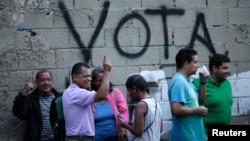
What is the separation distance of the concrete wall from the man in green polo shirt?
0.90 meters

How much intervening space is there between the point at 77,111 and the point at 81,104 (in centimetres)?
9

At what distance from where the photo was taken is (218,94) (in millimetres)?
6113

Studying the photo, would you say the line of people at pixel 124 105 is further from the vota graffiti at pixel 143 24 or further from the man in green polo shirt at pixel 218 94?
→ the vota graffiti at pixel 143 24

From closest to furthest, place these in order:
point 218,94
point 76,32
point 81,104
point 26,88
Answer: point 81,104
point 218,94
point 26,88
point 76,32

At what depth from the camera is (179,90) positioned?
5391mm

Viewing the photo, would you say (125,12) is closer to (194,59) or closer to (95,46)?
(95,46)

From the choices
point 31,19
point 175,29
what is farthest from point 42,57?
point 175,29

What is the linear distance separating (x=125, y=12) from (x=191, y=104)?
1.86 meters

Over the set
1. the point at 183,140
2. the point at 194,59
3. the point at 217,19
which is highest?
the point at 217,19

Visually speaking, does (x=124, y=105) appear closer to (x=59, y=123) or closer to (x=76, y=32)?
(x=59, y=123)

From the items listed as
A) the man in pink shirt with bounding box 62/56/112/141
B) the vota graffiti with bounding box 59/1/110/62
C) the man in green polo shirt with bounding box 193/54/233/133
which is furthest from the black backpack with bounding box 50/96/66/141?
the man in green polo shirt with bounding box 193/54/233/133

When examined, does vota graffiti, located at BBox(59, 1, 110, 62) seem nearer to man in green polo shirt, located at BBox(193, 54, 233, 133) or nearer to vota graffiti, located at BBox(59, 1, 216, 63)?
vota graffiti, located at BBox(59, 1, 216, 63)

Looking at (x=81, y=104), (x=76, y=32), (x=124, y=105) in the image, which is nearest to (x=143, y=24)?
(x=76, y=32)

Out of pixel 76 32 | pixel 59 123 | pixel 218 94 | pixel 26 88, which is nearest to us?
pixel 59 123
